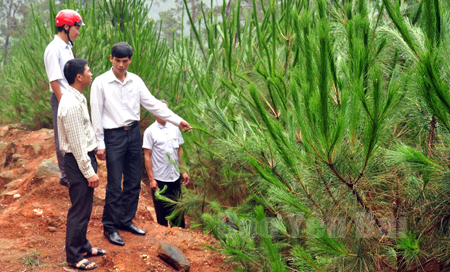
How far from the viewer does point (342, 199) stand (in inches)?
84.5

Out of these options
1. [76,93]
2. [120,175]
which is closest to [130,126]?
[120,175]

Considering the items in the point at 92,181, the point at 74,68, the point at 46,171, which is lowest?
the point at 46,171

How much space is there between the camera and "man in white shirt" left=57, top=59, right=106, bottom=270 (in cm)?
288

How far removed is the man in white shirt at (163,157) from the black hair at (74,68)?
4.96 ft

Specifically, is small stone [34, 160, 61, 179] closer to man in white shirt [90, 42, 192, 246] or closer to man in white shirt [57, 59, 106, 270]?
man in white shirt [90, 42, 192, 246]

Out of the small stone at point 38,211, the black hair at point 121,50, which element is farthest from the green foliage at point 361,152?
the small stone at point 38,211

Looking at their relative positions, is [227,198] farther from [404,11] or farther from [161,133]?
[404,11]

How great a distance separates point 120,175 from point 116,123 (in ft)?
1.53

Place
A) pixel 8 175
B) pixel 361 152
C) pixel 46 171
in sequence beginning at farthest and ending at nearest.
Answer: pixel 8 175, pixel 46 171, pixel 361 152

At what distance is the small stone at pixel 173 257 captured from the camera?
11.4 ft

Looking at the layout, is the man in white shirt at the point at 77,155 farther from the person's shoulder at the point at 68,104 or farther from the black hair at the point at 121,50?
the black hair at the point at 121,50

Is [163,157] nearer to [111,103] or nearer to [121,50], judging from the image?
[111,103]

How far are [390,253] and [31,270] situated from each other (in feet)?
8.69

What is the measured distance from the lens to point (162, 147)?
14.8ft
